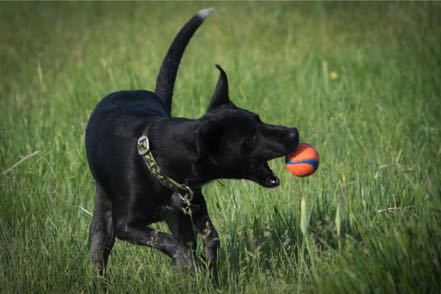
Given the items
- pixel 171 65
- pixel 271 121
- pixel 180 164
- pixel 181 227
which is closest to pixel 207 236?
pixel 181 227

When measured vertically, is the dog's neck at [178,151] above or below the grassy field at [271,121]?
above

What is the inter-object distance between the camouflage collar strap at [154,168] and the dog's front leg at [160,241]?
0.90ft

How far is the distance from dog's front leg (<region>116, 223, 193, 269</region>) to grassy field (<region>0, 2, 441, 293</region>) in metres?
0.10

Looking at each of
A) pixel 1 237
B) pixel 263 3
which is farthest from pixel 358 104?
pixel 263 3

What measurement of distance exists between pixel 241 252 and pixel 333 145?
2207 mm

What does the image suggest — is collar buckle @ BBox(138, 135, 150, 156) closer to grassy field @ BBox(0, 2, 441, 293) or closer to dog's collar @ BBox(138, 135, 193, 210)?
dog's collar @ BBox(138, 135, 193, 210)

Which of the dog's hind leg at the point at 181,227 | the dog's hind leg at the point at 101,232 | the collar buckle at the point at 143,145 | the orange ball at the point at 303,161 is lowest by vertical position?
the dog's hind leg at the point at 101,232

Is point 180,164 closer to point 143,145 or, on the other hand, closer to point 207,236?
point 143,145

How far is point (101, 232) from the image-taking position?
533cm

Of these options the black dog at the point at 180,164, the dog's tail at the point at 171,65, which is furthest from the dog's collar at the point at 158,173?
the dog's tail at the point at 171,65

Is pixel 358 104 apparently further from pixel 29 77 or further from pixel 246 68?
pixel 29 77

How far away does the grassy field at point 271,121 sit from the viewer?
4.32 meters

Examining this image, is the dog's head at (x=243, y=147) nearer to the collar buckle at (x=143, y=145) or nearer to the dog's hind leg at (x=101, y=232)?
the collar buckle at (x=143, y=145)

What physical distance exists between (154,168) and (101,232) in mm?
879
